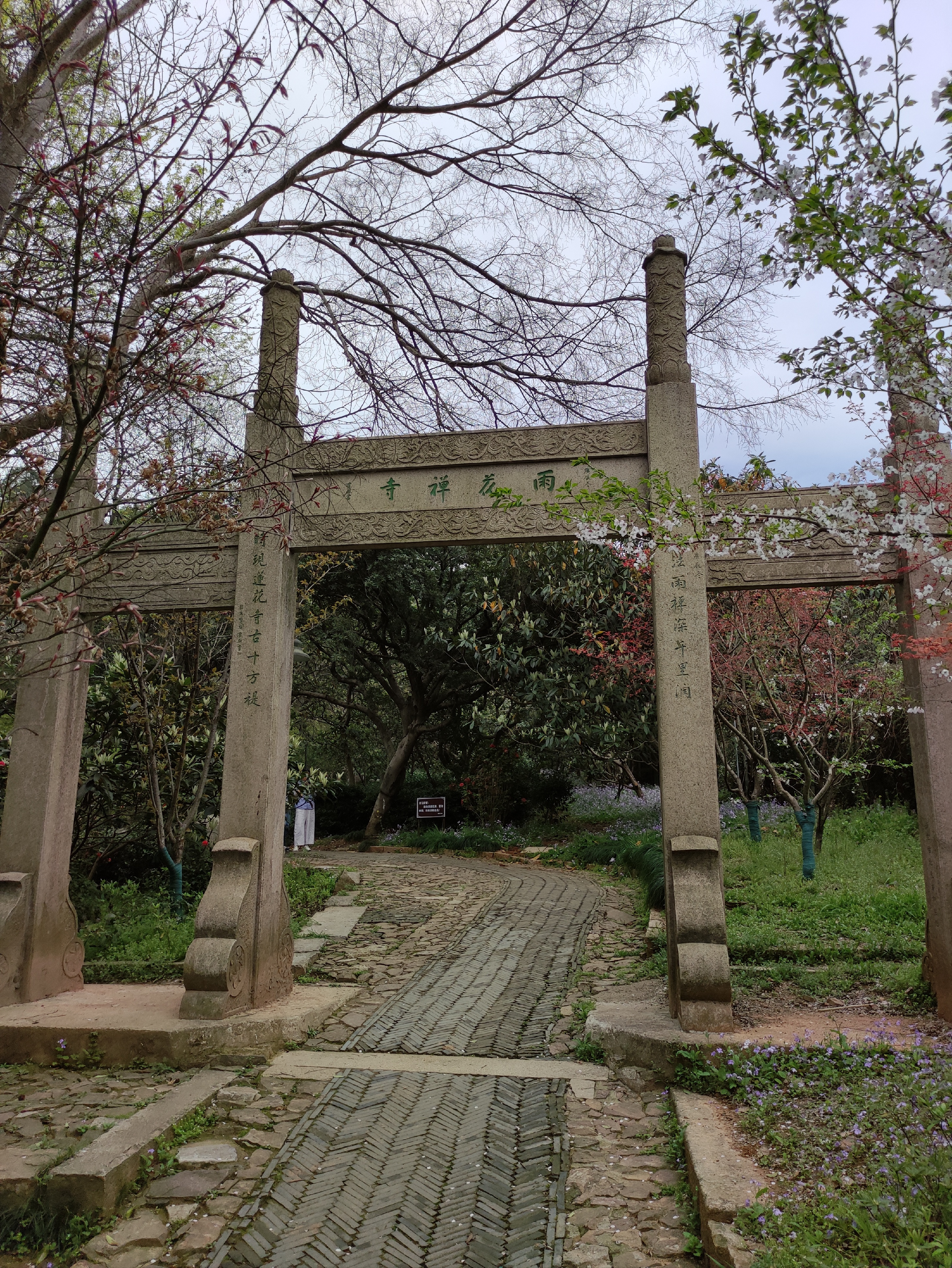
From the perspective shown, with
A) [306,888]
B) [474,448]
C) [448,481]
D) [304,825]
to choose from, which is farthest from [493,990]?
[304,825]

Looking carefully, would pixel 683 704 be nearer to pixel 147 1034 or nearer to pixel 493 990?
pixel 493 990

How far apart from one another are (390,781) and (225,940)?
39.8 ft

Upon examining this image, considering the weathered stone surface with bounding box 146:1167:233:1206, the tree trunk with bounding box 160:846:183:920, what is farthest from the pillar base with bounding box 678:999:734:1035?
the tree trunk with bounding box 160:846:183:920

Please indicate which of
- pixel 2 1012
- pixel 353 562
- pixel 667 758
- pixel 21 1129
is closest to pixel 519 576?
pixel 353 562

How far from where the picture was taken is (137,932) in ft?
26.5

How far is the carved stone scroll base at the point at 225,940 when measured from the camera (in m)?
5.61

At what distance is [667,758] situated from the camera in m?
5.69

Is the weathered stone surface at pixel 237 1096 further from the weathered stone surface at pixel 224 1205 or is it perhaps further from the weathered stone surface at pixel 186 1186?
the weathered stone surface at pixel 224 1205

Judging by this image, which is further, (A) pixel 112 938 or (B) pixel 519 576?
(B) pixel 519 576

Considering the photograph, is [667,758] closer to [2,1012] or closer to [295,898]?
[2,1012]

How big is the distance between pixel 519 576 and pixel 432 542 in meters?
9.60

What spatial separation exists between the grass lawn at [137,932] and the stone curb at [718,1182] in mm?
4147

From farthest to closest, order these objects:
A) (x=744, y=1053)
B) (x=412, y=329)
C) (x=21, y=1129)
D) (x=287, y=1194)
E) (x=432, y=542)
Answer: (x=412, y=329), (x=432, y=542), (x=744, y=1053), (x=21, y=1129), (x=287, y=1194)

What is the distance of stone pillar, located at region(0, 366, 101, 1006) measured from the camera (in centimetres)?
615
